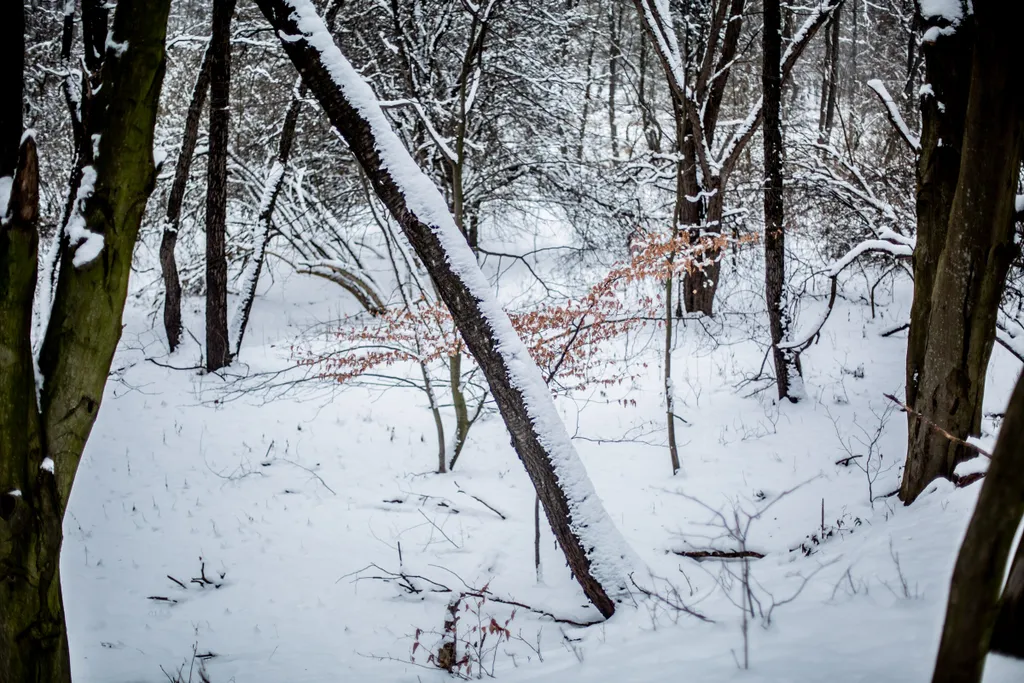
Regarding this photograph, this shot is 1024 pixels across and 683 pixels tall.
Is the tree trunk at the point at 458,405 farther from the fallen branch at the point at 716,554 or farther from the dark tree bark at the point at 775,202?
the dark tree bark at the point at 775,202

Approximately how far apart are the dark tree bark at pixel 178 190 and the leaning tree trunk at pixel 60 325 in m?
8.10

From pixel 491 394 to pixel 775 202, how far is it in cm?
499

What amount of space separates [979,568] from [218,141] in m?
11.0

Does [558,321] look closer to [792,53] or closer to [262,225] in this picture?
[792,53]

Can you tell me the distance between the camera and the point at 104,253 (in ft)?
9.70

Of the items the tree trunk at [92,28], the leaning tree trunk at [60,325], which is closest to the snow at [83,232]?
the leaning tree trunk at [60,325]

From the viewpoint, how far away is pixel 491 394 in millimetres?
5621

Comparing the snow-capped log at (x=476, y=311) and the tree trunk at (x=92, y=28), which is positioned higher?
the tree trunk at (x=92, y=28)

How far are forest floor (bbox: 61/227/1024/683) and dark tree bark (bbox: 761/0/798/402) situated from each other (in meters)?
0.57

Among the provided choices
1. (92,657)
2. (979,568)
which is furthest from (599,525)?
(92,657)

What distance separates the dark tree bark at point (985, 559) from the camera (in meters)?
1.49

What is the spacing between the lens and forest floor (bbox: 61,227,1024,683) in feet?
10.9

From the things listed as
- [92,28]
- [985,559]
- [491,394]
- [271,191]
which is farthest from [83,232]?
[271,191]

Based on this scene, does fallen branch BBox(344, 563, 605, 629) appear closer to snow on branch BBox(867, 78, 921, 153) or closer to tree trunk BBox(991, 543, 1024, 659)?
tree trunk BBox(991, 543, 1024, 659)
